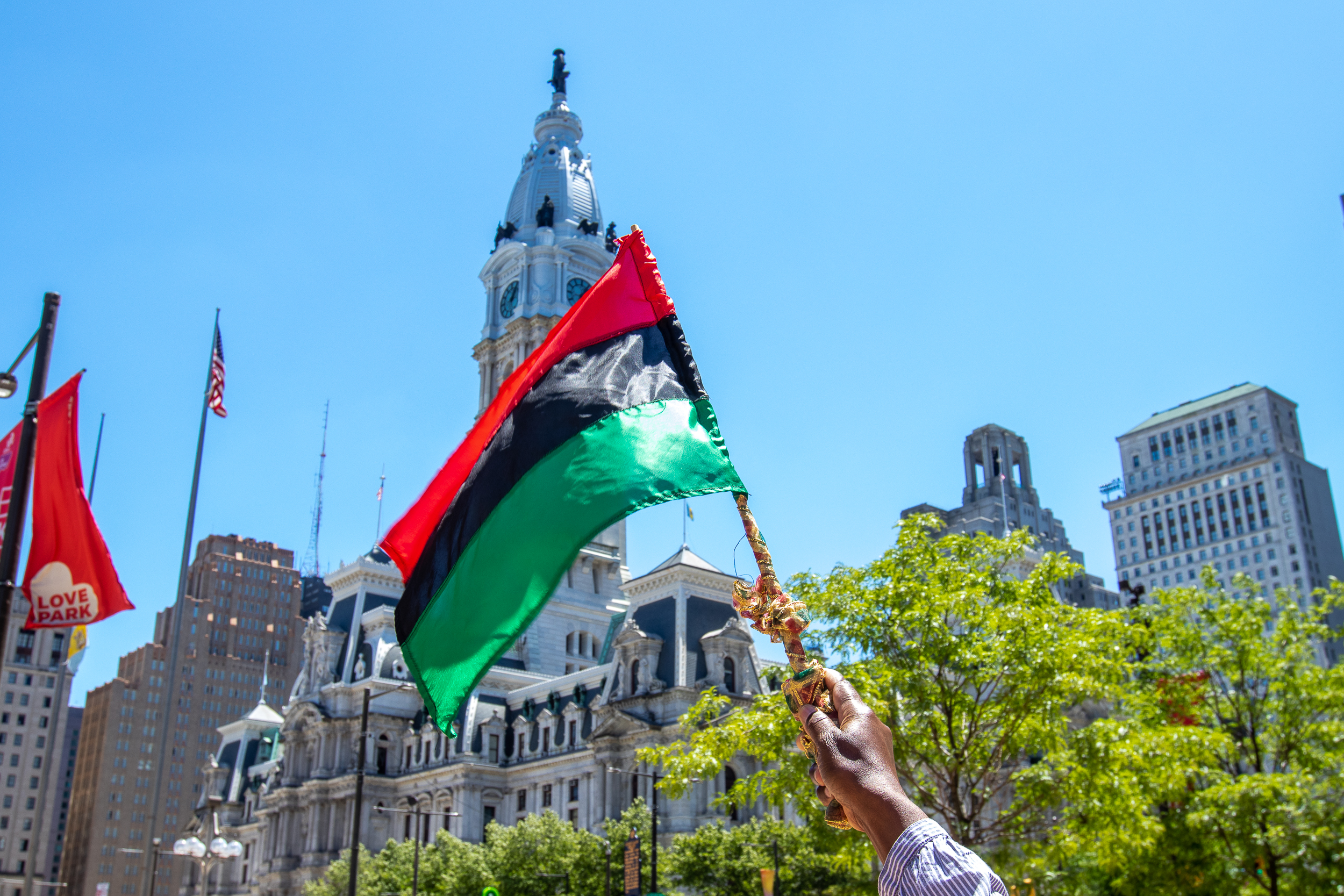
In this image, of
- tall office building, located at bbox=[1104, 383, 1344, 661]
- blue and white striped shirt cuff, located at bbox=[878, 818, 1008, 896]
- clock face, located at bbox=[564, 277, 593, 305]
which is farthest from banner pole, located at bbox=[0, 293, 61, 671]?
tall office building, located at bbox=[1104, 383, 1344, 661]

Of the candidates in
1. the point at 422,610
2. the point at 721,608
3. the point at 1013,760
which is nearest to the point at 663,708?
the point at 721,608

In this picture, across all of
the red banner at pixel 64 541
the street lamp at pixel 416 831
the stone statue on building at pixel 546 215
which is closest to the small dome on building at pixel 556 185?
the stone statue on building at pixel 546 215

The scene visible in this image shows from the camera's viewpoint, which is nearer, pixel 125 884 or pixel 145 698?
pixel 125 884

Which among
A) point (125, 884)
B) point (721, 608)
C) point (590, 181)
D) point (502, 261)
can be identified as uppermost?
point (590, 181)

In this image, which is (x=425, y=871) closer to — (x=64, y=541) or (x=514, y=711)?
(x=514, y=711)

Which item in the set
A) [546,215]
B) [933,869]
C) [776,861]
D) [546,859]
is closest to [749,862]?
[776,861]

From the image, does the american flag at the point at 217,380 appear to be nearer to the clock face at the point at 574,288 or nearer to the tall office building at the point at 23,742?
the clock face at the point at 574,288

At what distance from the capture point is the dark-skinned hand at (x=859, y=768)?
4.95 m

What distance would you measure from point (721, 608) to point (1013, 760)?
135 feet

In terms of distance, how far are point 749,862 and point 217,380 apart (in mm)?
32304

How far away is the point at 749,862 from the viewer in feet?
160

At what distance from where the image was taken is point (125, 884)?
493 feet

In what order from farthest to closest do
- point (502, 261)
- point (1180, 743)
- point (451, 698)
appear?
point (502, 261) → point (1180, 743) → point (451, 698)

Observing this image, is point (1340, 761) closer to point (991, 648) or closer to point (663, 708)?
point (991, 648)
